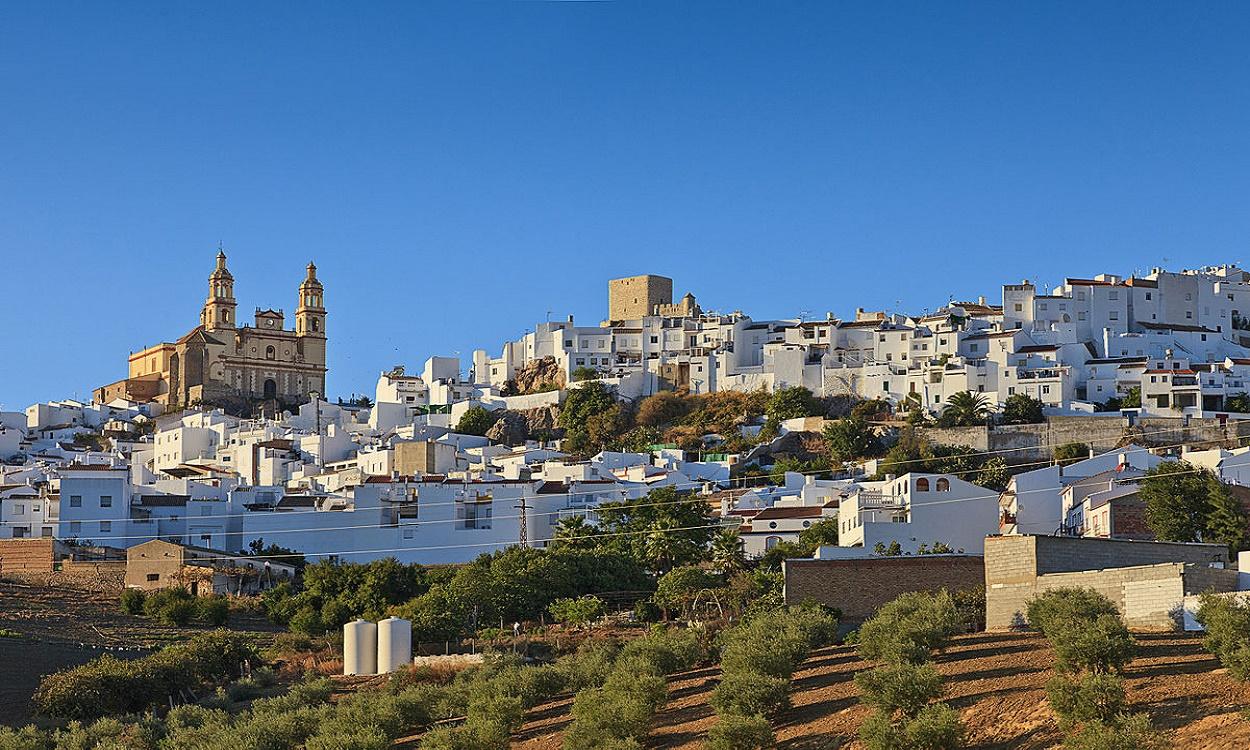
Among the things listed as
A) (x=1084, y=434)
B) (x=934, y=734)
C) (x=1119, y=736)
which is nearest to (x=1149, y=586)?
(x=934, y=734)

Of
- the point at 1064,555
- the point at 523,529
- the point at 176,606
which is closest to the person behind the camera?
the point at 1064,555

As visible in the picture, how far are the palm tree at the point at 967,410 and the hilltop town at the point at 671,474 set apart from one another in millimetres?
132

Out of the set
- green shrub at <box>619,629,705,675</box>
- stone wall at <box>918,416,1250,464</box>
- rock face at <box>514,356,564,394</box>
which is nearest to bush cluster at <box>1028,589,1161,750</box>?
green shrub at <box>619,629,705,675</box>

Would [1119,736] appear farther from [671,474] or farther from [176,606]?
[671,474]

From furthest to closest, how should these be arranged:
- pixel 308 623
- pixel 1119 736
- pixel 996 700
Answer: pixel 308 623
pixel 996 700
pixel 1119 736

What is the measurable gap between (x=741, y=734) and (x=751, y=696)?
5.35 feet

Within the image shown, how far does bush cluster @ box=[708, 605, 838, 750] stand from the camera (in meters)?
21.2

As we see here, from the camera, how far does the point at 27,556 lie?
56.8 meters

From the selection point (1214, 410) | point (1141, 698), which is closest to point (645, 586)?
point (1141, 698)

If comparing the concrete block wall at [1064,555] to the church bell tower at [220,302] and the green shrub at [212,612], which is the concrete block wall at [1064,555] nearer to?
the green shrub at [212,612]

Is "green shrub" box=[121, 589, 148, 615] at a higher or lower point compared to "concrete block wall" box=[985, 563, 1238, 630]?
lower

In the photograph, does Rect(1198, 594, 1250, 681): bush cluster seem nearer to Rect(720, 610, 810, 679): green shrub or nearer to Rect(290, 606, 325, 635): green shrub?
Rect(720, 610, 810, 679): green shrub

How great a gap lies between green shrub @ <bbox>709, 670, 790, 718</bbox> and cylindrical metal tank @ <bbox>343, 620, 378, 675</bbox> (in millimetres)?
15080

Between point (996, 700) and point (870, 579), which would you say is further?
point (870, 579)
